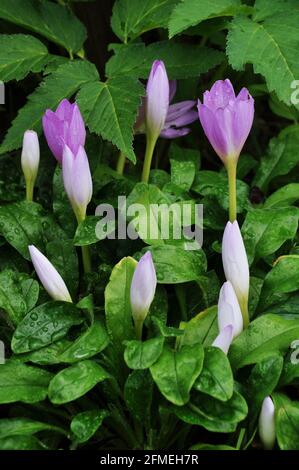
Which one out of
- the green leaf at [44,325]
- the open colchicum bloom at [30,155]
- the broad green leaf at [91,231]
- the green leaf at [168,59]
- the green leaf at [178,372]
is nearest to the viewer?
the green leaf at [178,372]

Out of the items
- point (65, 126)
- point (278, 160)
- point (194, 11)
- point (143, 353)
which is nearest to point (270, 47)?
point (194, 11)

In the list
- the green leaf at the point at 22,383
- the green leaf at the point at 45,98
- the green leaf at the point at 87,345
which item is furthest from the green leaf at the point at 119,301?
the green leaf at the point at 45,98

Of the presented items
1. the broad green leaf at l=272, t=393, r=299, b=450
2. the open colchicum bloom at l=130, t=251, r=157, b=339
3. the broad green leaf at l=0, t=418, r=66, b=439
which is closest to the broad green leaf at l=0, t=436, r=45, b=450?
the broad green leaf at l=0, t=418, r=66, b=439

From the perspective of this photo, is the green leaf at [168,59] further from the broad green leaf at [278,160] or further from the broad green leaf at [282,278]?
the broad green leaf at [282,278]

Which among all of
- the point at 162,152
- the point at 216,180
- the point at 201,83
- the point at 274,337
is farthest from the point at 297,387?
the point at 201,83

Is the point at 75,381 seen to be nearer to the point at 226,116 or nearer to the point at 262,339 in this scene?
the point at 262,339

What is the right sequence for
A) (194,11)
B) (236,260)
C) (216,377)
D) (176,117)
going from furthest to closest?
(176,117) → (194,11) → (236,260) → (216,377)
